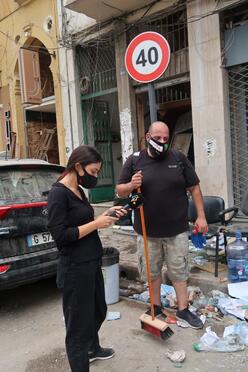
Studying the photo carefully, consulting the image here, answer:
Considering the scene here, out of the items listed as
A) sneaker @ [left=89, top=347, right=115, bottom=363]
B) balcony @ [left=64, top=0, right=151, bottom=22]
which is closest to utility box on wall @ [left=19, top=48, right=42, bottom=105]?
balcony @ [left=64, top=0, right=151, bottom=22]

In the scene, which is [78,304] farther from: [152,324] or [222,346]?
[222,346]

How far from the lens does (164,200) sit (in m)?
3.64

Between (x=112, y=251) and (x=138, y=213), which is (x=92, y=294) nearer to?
(x=138, y=213)

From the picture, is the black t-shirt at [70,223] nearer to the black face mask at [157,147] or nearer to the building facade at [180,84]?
the black face mask at [157,147]

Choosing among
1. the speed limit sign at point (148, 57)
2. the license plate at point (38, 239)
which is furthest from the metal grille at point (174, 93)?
the license plate at point (38, 239)

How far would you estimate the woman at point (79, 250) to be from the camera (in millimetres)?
2678

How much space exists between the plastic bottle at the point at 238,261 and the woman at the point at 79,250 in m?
2.10

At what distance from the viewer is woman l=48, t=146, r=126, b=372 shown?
2.68 metres

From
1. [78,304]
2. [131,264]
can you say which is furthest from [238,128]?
[78,304]

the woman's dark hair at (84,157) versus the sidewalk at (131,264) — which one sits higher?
the woman's dark hair at (84,157)

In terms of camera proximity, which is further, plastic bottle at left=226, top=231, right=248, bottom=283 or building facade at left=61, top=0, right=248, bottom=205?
building facade at left=61, top=0, right=248, bottom=205

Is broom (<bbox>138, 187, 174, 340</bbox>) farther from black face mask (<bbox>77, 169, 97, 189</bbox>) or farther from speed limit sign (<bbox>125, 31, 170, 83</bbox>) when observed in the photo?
speed limit sign (<bbox>125, 31, 170, 83</bbox>)

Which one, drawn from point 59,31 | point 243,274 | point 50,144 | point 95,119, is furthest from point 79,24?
point 243,274

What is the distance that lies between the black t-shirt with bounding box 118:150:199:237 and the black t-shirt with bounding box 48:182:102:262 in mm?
953
